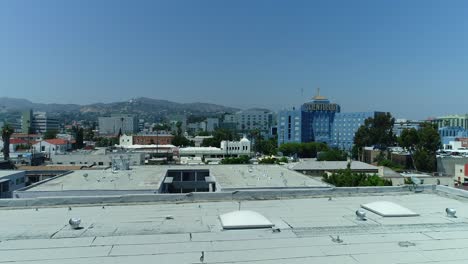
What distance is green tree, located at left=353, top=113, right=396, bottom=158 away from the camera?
57.0 m

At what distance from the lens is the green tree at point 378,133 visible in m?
57.0

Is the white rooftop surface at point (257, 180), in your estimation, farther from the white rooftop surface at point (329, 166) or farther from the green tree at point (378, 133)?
the green tree at point (378, 133)

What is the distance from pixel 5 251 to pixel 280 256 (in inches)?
151

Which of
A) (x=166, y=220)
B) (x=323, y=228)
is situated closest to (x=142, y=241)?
(x=166, y=220)

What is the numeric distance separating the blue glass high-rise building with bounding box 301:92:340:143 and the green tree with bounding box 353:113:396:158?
993 inches

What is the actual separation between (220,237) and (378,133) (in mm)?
54602

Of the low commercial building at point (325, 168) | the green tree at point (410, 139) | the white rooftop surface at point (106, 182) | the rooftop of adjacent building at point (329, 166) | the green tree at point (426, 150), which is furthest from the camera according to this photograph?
the green tree at point (410, 139)

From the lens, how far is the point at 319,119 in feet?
283

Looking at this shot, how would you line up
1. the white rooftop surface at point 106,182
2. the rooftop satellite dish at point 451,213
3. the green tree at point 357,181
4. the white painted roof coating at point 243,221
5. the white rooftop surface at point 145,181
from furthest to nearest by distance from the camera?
1. the green tree at point 357,181
2. the white rooftop surface at point 145,181
3. the white rooftop surface at point 106,182
4. the rooftop satellite dish at point 451,213
5. the white painted roof coating at point 243,221

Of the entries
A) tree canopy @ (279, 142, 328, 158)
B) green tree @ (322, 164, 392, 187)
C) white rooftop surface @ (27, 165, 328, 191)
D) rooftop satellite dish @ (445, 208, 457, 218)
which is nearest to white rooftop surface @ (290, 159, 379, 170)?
green tree @ (322, 164, 392, 187)

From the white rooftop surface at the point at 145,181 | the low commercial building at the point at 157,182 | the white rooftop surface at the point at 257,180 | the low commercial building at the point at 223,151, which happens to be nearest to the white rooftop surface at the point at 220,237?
the low commercial building at the point at 157,182

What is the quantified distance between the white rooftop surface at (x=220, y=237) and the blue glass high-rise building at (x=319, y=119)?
251 feet

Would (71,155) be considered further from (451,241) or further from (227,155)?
(451,241)

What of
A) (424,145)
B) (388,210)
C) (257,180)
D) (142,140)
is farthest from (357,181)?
(142,140)
